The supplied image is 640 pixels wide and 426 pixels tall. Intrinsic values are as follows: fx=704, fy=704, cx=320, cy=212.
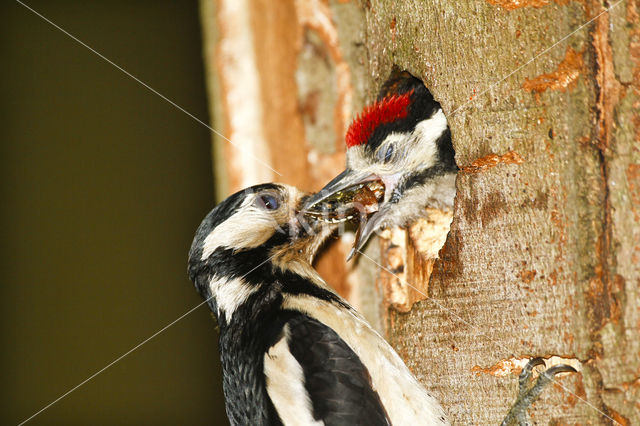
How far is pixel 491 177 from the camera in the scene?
1829 millimetres

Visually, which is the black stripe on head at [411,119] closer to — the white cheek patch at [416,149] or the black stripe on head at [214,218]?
the white cheek patch at [416,149]

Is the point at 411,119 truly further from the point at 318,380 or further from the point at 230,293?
the point at 318,380

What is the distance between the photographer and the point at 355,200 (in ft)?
8.09

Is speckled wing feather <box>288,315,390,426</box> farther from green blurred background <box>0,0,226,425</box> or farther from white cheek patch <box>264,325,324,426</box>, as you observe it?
green blurred background <box>0,0,226,425</box>

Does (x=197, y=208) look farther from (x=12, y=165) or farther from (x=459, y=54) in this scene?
(x=459, y=54)

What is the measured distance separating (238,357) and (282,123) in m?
1.40

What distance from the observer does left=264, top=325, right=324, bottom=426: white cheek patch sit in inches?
76.9

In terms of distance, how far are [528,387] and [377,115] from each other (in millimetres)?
1060

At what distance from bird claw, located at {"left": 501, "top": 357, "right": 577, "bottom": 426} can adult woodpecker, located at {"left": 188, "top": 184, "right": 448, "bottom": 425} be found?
223 millimetres

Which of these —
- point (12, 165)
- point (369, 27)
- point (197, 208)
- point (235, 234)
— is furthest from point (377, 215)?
point (12, 165)

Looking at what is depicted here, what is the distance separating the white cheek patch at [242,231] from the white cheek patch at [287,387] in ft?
1.48

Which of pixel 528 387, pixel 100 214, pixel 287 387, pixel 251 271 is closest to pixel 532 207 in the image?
pixel 528 387

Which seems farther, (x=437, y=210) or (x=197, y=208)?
(x=197, y=208)

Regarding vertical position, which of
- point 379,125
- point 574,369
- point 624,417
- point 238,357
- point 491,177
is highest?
point 379,125
